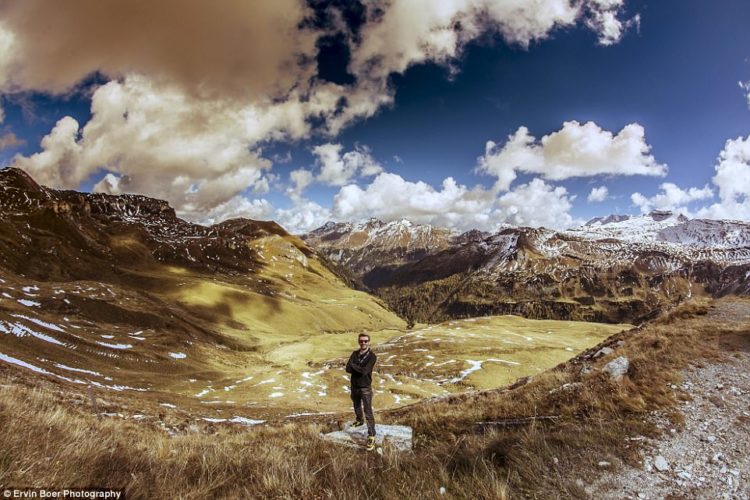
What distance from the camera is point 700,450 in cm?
915

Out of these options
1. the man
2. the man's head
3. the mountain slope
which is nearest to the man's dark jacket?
the man

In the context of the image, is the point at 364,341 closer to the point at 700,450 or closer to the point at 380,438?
the point at 380,438

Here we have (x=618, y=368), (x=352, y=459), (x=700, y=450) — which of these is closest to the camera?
(x=352, y=459)

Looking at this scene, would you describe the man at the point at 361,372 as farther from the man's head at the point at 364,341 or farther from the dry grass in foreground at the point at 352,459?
the dry grass in foreground at the point at 352,459

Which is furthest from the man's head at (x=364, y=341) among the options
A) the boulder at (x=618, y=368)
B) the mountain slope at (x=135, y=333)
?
the mountain slope at (x=135, y=333)

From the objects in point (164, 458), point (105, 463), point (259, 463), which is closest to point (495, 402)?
point (259, 463)

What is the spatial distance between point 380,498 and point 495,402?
37.8 feet

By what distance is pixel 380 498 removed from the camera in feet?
21.3

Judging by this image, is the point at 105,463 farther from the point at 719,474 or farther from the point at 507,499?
the point at 719,474

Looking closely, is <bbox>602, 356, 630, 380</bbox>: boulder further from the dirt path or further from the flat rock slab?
the flat rock slab

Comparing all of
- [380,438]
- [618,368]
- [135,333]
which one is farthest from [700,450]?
[135,333]

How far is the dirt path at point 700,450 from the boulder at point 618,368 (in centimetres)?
166

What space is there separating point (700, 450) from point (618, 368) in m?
5.18

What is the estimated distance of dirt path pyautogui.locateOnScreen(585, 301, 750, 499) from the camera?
25.8 ft
